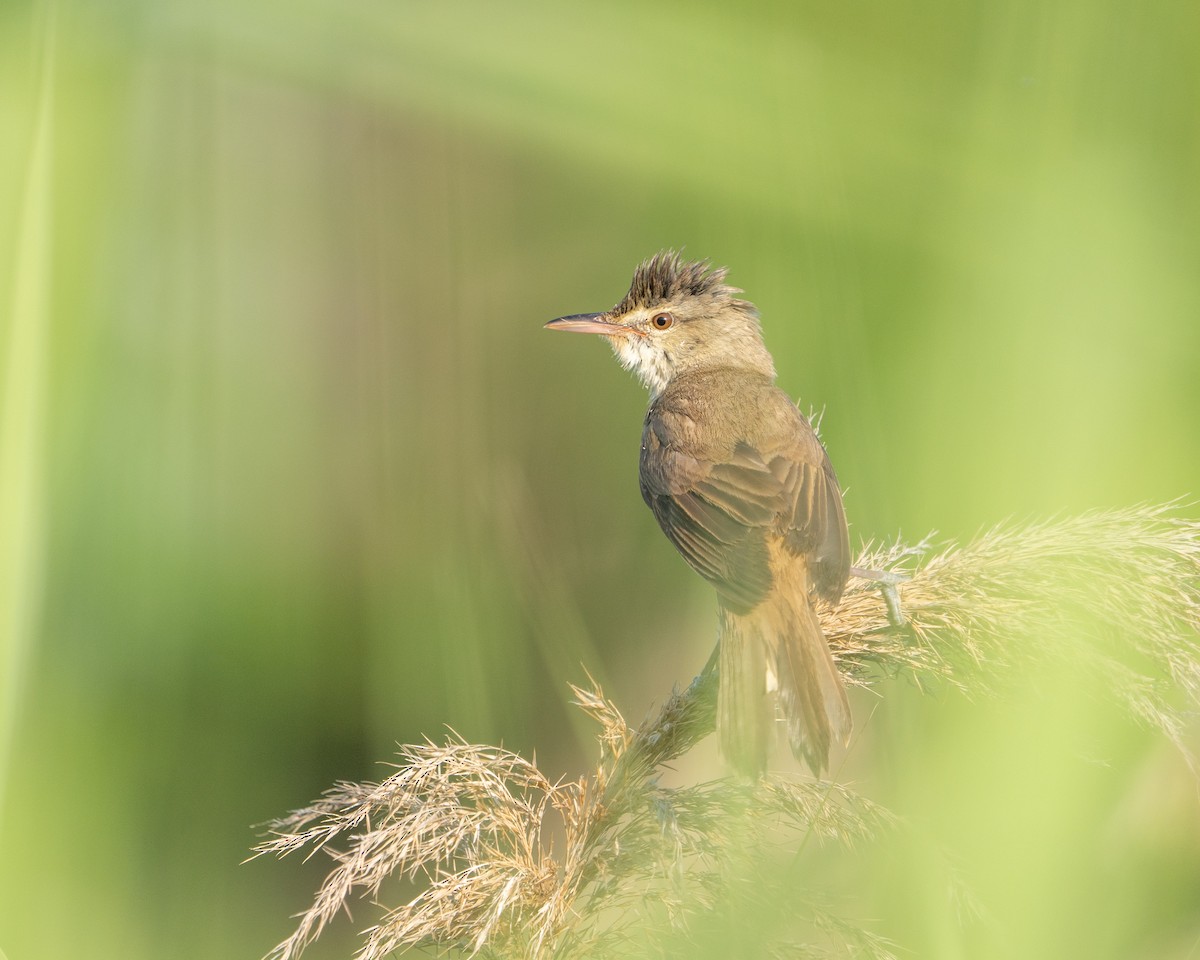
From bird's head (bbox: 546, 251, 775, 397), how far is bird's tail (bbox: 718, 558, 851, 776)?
131cm

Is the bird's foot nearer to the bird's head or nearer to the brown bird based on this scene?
the brown bird

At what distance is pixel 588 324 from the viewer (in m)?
3.51

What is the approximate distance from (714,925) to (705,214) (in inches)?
74.7

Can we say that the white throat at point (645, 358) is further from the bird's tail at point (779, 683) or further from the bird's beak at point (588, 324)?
the bird's tail at point (779, 683)

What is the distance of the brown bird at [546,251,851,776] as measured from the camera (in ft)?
6.72

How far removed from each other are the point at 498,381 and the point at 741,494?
1.84 m

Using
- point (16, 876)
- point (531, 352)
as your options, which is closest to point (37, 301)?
point (16, 876)

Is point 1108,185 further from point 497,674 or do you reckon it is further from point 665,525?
point 665,525

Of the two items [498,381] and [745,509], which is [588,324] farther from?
[745,509]

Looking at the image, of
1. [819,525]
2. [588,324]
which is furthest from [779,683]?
[588,324]

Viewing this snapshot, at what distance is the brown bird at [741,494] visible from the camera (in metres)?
2.05

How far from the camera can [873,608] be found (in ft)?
7.43

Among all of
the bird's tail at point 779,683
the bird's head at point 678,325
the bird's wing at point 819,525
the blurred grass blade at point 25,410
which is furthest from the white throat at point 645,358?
the blurred grass blade at point 25,410

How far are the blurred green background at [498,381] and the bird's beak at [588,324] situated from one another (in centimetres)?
33
